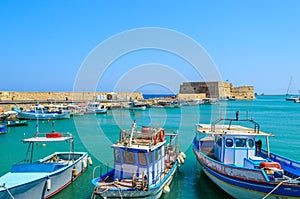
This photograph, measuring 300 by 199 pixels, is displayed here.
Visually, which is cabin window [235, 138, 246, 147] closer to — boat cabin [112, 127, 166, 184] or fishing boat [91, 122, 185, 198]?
fishing boat [91, 122, 185, 198]

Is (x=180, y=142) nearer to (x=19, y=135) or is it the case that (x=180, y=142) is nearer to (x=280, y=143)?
(x=280, y=143)

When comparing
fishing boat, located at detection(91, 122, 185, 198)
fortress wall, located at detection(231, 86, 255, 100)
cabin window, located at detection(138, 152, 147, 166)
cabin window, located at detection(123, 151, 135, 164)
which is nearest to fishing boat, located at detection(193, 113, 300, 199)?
fishing boat, located at detection(91, 122, 185, 198)

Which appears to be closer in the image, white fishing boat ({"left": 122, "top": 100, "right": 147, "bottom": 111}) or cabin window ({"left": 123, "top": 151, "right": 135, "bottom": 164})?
cabin window ({"left": 123, "top": 151, "right": 135, "bottom": 164})

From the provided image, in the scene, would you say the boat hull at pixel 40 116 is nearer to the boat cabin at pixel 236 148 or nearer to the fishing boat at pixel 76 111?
the fishing boat at pixel 76 111

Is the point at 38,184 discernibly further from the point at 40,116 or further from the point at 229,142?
the point at 40,116

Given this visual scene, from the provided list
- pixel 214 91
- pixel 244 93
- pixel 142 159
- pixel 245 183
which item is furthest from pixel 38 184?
pixel 244 93

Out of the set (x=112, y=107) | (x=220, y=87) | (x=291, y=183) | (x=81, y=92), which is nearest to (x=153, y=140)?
(x=291, y=183)

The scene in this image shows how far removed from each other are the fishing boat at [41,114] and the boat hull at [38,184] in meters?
37.6

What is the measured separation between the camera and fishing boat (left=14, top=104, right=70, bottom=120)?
50625 millimetres

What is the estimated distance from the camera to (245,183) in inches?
514

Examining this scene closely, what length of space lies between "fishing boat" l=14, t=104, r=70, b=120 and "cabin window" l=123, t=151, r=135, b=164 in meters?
41.8

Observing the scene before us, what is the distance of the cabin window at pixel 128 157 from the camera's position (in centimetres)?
1280

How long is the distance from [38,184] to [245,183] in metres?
9.63

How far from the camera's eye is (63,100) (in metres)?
76.6
